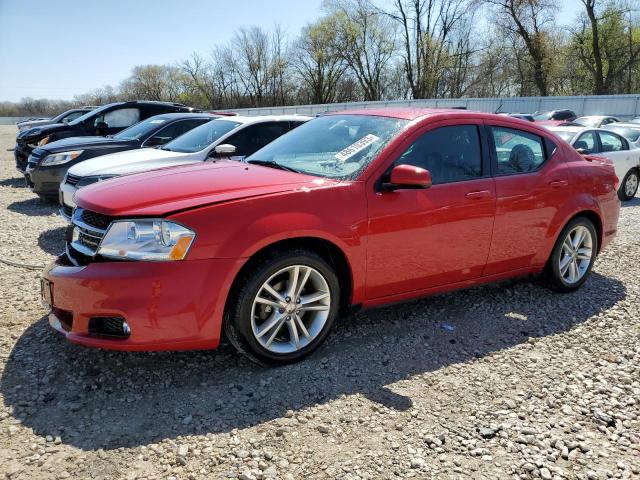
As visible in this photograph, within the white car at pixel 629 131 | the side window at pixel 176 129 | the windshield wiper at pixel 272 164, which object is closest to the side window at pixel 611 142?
the white car at pixel 629 131

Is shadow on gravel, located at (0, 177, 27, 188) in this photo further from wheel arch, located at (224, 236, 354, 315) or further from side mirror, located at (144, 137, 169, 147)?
wheel arch, located at (224, 236, 354, 315)

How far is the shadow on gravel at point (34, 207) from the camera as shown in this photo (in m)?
8.35

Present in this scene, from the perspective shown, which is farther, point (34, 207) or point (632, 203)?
point (632, 203)

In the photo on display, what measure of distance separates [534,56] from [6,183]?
39.7 meters

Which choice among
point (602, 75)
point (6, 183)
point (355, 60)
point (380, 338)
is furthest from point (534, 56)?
point (380, 338)

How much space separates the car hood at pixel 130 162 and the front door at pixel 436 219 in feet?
11.8

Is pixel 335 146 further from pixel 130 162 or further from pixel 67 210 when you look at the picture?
pixel 67 210

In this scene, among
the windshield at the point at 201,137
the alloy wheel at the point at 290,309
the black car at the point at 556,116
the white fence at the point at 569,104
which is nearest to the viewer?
the alloy wheel at the point at 290,309

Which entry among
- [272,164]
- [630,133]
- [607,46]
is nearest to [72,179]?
[272,164]

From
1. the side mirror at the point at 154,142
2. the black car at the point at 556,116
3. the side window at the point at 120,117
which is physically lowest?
the side mirror at the point at 154,142

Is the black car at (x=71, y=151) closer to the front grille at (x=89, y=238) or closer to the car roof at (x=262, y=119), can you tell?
the car roof at (x=262, y=119)

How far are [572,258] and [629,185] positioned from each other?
24.5ft

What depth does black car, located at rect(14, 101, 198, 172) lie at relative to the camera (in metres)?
11.0

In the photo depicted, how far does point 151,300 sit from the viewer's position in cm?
280
